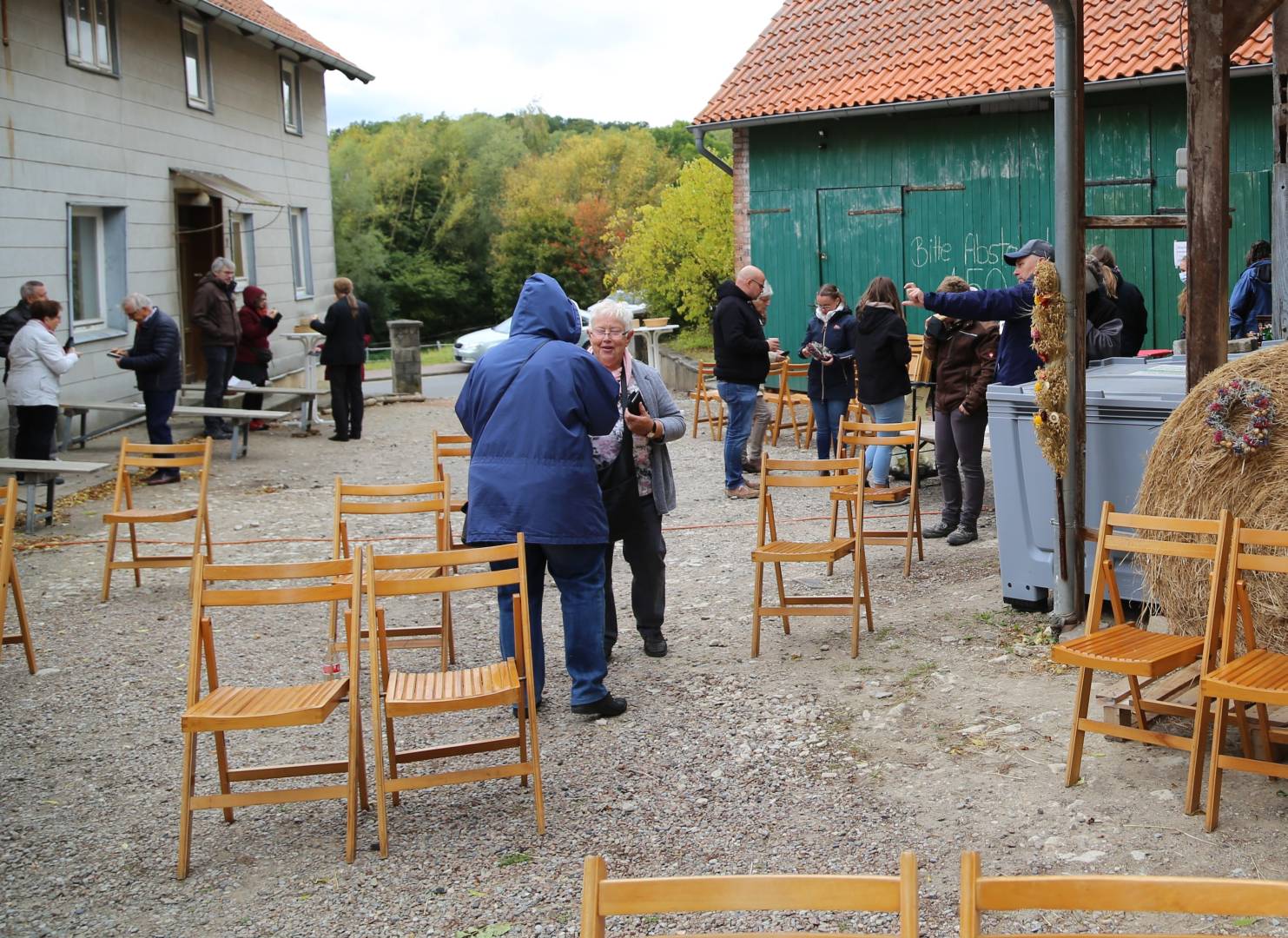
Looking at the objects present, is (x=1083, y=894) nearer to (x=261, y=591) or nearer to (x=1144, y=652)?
(x=1144, y=652)

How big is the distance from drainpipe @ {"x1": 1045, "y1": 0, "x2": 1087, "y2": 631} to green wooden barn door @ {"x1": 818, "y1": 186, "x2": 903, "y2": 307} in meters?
9.85

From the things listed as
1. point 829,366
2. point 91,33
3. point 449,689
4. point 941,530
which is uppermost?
point 91,33

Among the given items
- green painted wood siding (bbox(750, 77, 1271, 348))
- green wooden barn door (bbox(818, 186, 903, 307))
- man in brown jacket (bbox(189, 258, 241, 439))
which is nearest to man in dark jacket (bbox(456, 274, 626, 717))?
green painted wood siding (bbox(750, 77, 1271, 348))

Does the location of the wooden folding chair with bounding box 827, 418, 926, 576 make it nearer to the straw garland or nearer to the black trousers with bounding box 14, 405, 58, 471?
the straw garland

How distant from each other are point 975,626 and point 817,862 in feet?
9.97

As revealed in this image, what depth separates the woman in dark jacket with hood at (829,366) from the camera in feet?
37.5

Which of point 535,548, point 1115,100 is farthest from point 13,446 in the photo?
point 1115,100

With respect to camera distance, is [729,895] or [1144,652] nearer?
[729,895]

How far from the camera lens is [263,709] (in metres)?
Answer: 4.79

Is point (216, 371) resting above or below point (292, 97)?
below

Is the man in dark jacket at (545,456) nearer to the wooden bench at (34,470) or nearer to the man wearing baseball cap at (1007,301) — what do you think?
the man wearing baseball cap at (1007,301)

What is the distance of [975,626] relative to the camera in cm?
739

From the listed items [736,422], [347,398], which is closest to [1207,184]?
[736,422]

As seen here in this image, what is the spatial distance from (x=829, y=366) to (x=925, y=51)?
23.3ft
